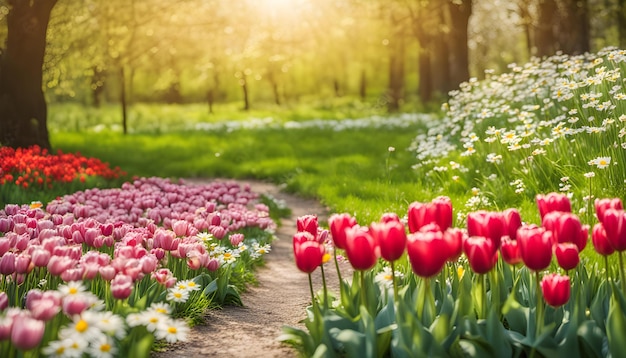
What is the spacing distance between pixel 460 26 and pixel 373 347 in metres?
18.5

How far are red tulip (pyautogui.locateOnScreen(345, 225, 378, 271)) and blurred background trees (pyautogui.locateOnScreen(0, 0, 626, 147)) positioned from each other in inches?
408

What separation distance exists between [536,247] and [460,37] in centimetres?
1835

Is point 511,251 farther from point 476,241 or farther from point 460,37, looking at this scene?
point 460,37

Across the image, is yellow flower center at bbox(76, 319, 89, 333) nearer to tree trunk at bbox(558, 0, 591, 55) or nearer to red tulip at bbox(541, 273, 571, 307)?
red tulip at bbox(541, 273, 571, 307)

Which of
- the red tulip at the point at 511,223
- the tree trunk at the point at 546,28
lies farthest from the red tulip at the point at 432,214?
the tree trunk at the point at 546,28

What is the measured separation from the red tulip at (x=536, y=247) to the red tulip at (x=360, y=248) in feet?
2.12

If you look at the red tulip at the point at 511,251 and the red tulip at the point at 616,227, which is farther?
the red tulip at the point at 511,251

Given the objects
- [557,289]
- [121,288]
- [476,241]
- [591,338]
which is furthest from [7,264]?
[591,338]

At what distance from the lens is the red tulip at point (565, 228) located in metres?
3.14

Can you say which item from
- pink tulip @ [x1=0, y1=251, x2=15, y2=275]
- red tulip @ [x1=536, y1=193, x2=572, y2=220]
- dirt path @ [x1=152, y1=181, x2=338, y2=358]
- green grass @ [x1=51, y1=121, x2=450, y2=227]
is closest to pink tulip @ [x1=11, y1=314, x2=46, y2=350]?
pink tulip @ [x1=0, y1=251, x2=15, y2=275]

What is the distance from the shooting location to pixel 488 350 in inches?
129

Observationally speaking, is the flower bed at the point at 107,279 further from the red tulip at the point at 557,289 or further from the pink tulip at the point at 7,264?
the red tulip at the point at 557,289

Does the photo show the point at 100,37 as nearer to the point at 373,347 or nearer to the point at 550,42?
the point at 550,42

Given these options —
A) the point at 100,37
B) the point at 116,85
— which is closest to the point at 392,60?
the point at 100,37
